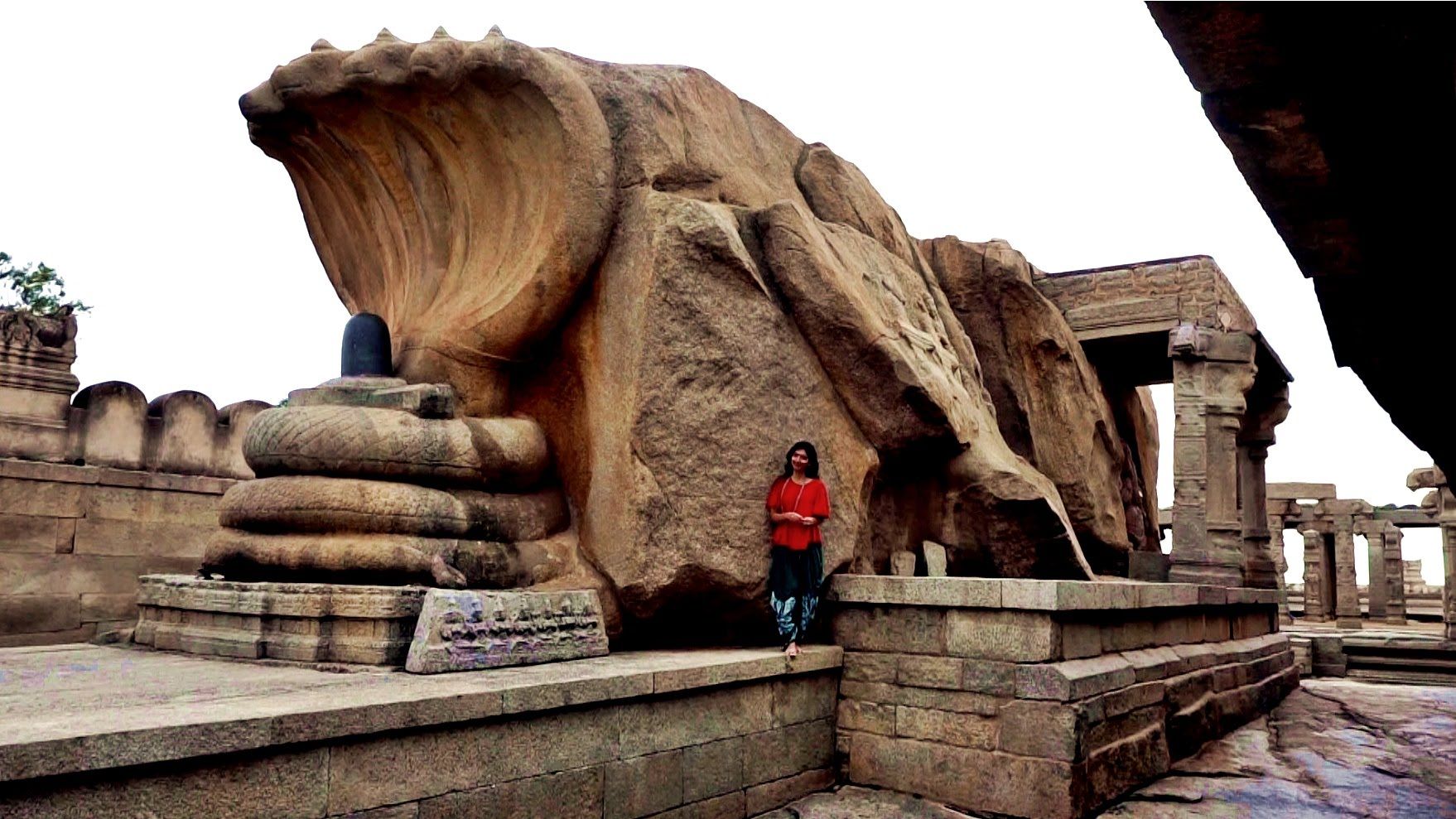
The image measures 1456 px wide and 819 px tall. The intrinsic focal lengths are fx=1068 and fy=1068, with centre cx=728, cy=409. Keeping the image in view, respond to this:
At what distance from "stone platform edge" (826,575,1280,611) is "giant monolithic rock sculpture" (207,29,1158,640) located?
0.27 metres

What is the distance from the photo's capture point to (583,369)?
5711 millimetres

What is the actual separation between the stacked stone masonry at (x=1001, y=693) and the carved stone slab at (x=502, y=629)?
4.85 ft

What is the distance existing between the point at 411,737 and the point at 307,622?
126 cm

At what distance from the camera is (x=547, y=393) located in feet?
19.4

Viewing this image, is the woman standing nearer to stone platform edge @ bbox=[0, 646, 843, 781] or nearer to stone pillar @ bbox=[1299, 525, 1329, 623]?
stone platform edge @ bbox=[0, 646, 843, 781]

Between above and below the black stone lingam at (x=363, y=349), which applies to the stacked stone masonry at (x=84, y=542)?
below

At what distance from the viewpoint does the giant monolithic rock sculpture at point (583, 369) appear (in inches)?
201

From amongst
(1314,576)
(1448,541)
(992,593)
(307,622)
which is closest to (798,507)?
(992,593)

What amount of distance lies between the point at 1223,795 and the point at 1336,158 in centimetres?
411

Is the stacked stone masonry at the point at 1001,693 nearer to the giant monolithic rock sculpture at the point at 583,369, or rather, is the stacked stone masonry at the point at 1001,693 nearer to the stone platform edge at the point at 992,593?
the stone platform edge at the point at 992,593

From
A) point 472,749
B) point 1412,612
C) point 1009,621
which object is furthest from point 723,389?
point 1412,612

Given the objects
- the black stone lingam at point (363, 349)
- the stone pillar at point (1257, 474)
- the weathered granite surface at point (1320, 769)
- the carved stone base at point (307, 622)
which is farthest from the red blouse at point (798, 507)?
the stone pillar at point (1257, 474)

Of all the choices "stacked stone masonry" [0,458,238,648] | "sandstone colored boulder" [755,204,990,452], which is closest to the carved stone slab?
"sandstone colored boulder" [755,204,990,452]

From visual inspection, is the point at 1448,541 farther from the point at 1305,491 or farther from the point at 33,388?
the point at 33,388
